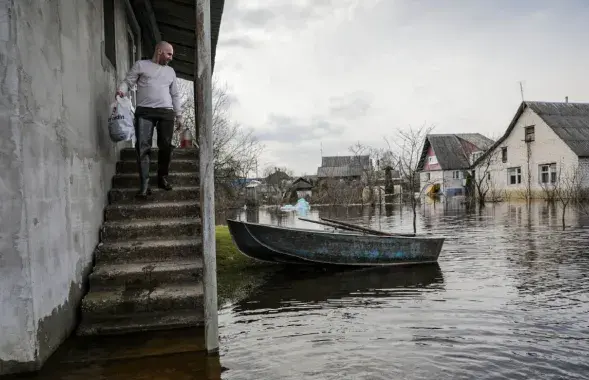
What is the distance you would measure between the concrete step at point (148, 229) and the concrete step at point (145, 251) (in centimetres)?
17

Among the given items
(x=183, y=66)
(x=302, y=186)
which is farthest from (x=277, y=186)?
(x=183, y=66)

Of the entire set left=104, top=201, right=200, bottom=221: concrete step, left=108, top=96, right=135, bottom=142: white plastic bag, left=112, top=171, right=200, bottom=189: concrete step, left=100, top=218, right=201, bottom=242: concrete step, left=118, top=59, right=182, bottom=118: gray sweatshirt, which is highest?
left=118, top=59, right=182, bottom=118: gray sweatshirt

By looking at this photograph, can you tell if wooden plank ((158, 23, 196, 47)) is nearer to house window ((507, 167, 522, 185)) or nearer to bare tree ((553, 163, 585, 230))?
bare tree ((553, 163, 585, 230))

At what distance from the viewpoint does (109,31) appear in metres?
7.39

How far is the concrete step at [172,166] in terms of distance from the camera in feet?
23.7

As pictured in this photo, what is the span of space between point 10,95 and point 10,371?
84.8 inches

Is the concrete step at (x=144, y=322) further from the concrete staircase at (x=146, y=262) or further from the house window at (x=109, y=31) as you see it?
the house window at (x=109, y=31)

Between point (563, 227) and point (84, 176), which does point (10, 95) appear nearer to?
point (84, 176)

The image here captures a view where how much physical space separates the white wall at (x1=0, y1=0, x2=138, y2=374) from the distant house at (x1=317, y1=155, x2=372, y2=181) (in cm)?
5628

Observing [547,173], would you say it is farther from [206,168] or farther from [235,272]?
[206,168]

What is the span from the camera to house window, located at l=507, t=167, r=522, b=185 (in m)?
35.2

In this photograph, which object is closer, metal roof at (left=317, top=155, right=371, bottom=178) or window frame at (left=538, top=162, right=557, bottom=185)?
window frame at (left=538, top=162, right=557, bottom=185)

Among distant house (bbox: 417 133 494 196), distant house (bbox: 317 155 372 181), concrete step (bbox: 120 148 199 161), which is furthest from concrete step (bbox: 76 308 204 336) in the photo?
distant house (bbox: 317 155 372 181)

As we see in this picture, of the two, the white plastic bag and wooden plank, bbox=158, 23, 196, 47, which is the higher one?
wooden plank, bbox=158, 23, 196, 47
